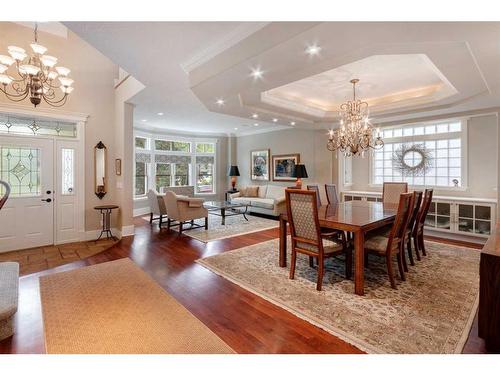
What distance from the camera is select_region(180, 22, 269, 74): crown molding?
231 centimetres

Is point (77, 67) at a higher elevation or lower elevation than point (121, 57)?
higher

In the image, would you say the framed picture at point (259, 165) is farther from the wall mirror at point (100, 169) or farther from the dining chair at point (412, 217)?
→ the dining chair at point (412, 217)

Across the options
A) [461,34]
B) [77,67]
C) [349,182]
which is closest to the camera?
[461,34]

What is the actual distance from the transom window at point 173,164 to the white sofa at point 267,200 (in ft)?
5.24

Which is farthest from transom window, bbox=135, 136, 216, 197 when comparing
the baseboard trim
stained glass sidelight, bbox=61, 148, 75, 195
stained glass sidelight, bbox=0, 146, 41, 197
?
stained glass sidelight, bbox=0, 146, 41, 197

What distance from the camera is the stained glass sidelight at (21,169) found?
4.14 m

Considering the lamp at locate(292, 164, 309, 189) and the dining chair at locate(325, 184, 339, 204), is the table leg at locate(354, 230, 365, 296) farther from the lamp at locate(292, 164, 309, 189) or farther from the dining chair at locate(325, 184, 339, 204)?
the lamp at locate(292, 164, 309, 189)

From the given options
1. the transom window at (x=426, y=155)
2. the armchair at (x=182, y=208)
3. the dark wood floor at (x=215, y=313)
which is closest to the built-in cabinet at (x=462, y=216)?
the transom window at (x=426, y=155)

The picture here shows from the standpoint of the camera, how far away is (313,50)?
2.33 m
